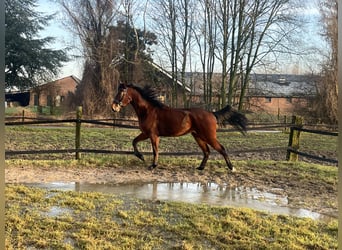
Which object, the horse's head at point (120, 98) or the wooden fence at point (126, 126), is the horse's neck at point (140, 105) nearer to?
the horse's head at point (120, 98)

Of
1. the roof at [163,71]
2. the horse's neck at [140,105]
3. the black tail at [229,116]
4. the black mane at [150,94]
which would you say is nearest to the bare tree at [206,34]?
the roof at [163,71]

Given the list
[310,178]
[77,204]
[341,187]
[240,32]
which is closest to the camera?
[341,187]

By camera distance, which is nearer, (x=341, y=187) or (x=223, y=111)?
(x=341, y=187)

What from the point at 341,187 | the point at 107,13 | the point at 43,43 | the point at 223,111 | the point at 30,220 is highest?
the point at 107,13

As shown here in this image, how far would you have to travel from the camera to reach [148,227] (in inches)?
98.0

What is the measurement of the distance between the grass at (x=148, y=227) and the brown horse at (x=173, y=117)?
3.17 ft

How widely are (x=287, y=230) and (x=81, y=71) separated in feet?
8.26

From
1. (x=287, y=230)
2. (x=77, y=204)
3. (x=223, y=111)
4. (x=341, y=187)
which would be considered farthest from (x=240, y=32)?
(x=341, y=187)

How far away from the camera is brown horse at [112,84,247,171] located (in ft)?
12.0

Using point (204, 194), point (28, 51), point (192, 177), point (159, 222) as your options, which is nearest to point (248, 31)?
point (204, 194)

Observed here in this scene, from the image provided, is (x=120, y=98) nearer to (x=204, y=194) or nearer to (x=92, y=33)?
(x=92, y=33)

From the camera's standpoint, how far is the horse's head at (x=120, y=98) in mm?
3482

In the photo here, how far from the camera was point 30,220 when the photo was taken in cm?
252

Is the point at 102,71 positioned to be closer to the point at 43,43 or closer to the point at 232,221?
the point at 43,43
